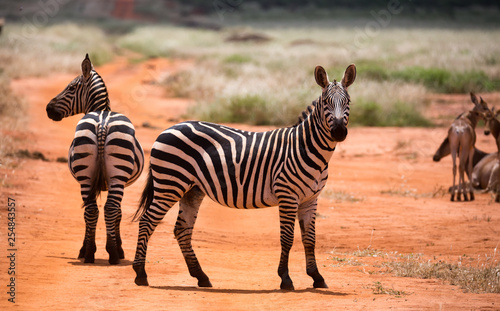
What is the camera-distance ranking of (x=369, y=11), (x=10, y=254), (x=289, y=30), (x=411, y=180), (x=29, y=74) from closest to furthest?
(x=10, y=254), (x=411, y=180), (x=29, y=74), (x=289, y=30), (x=369, y=11)

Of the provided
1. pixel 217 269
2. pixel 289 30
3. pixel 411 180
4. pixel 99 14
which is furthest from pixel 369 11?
pixel 217 269

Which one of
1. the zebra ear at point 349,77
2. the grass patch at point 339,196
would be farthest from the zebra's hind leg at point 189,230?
the grass patch at point 339,196

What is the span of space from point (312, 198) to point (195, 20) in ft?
235

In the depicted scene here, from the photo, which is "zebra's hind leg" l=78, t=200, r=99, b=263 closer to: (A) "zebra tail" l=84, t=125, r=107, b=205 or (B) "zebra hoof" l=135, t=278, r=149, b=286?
(A) "zebra tail" l=84, t=125, r=107, b=205

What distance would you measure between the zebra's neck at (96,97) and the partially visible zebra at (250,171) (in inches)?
75.6

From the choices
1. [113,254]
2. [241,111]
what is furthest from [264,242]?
[241,111]

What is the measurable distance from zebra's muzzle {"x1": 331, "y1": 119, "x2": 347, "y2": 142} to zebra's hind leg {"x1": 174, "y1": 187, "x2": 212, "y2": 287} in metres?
1.76

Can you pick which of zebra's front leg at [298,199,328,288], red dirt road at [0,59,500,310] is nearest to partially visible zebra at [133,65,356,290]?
zebra's front leg at [298,199,328,288]

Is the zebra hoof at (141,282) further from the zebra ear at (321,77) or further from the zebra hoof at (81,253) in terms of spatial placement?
the zebra ear at (321,77)

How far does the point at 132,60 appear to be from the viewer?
39.7m

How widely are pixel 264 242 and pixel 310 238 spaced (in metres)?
2.77

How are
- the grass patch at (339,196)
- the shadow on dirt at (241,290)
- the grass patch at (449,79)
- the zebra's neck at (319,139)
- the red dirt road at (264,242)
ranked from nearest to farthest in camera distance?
the red dirt road at (264,242) → the shadow on dirt at (241,290) → the zebra's neck at (319,139) → the grass patch at (339,196) → the grass patch at (449,79)

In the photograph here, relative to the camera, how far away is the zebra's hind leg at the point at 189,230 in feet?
23.9

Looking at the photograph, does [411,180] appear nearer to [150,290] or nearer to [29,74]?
[150,290]
